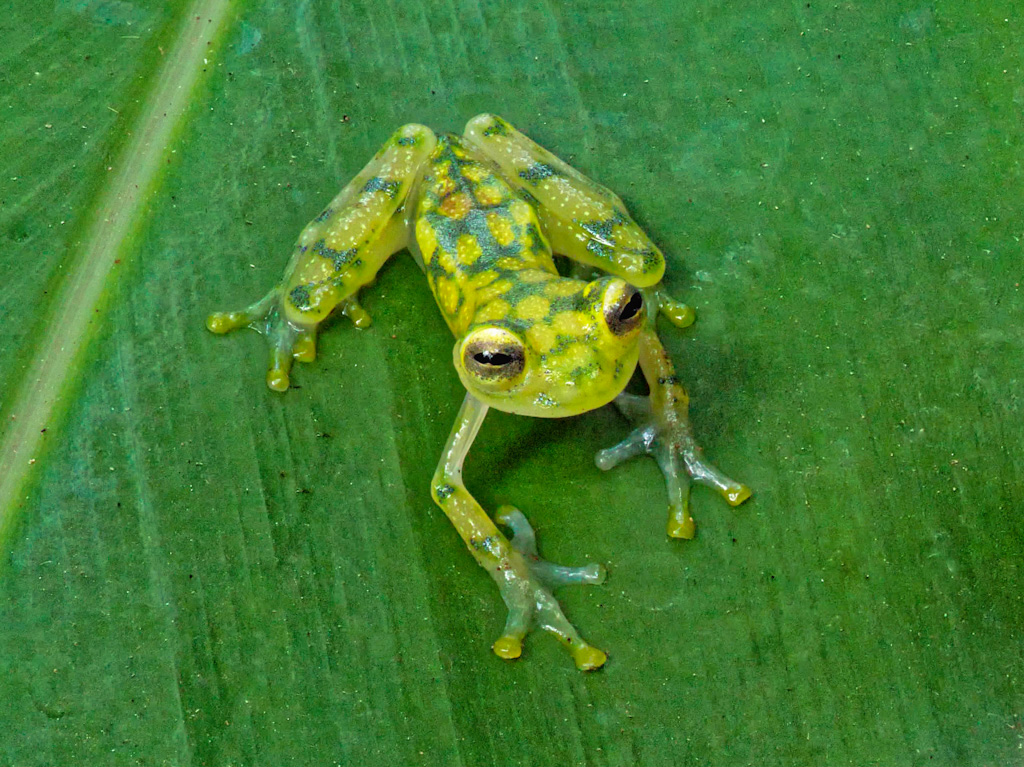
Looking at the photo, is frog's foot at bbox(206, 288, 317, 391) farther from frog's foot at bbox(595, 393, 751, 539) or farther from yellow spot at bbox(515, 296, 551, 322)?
frog's foot at bbox(595, 393, 751, 539)

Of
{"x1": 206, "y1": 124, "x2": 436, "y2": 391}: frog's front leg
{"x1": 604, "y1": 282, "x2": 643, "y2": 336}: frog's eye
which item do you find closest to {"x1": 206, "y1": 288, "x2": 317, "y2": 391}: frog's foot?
{"x1": 206, "y1": 124, "x2": 436, "y2": 391}: frog's front leg

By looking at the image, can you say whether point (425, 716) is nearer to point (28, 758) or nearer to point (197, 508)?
point (197, 508)

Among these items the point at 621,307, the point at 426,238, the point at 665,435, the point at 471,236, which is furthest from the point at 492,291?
the point at 665,435

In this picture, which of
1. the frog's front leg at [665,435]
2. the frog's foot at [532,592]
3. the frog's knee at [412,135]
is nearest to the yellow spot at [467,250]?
the frog's knee at [412,135]

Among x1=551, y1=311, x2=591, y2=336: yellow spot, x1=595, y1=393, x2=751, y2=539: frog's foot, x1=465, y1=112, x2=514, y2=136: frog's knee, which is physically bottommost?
x1=595, y1=393, x2=751, y2=539: frog's foot

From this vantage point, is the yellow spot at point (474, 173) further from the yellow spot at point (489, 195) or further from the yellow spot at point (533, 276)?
the yellow spot at point (533, 276)
